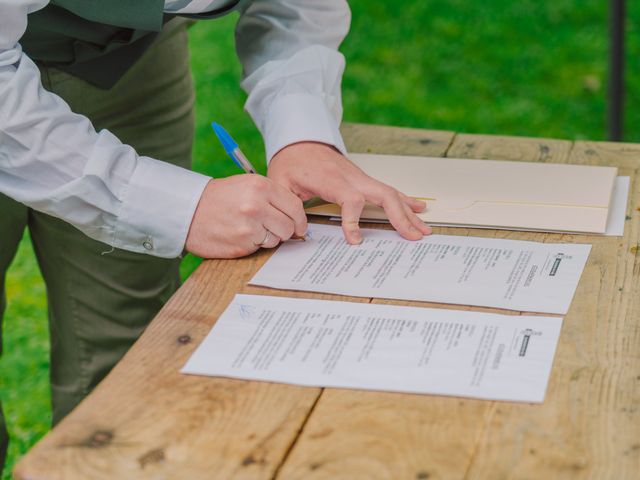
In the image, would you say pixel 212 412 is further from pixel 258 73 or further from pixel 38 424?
pixel 38 424

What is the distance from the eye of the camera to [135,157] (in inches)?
53.1

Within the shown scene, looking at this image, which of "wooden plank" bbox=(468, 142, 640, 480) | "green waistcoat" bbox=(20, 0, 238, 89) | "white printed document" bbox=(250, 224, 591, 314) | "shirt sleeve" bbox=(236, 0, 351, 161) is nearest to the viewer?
"wooden plank" bbox=(468, 142, 640, 480)

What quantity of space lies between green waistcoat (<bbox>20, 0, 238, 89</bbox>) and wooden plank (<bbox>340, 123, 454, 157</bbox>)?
0.35 metres

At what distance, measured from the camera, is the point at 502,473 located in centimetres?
89

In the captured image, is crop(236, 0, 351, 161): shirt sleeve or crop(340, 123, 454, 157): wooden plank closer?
crop(236, 0, 351, 161): shirt sleeve

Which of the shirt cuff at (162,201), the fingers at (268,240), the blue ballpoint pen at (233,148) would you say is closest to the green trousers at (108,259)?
the blue ballpoint pen at (233,148)

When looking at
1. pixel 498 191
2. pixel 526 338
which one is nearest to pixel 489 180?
pixel 498 191

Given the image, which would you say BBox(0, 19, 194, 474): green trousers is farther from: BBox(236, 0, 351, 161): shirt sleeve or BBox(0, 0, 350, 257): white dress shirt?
BBox(0, 0, 350, 257): white dress shirt

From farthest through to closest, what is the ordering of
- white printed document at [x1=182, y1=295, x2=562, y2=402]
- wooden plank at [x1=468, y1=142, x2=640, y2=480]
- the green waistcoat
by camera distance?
the green waistcoat, white printed document at [x1=182, y1=295, x2=562, y2=402], wooden plank at [x1=468, y1=142, x2=640, y2=480]

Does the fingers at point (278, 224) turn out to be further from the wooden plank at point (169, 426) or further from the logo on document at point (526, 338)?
the logo on document at point (526, 338)

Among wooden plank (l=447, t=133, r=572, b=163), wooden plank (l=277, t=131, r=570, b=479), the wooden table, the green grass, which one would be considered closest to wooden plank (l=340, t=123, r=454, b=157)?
wooden plank (l=447, t=133, r=572, b=163)

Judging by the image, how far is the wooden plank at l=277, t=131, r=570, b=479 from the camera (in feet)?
2.95

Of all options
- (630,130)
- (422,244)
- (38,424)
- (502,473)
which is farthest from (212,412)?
(630,130)

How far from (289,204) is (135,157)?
8.4 inches
